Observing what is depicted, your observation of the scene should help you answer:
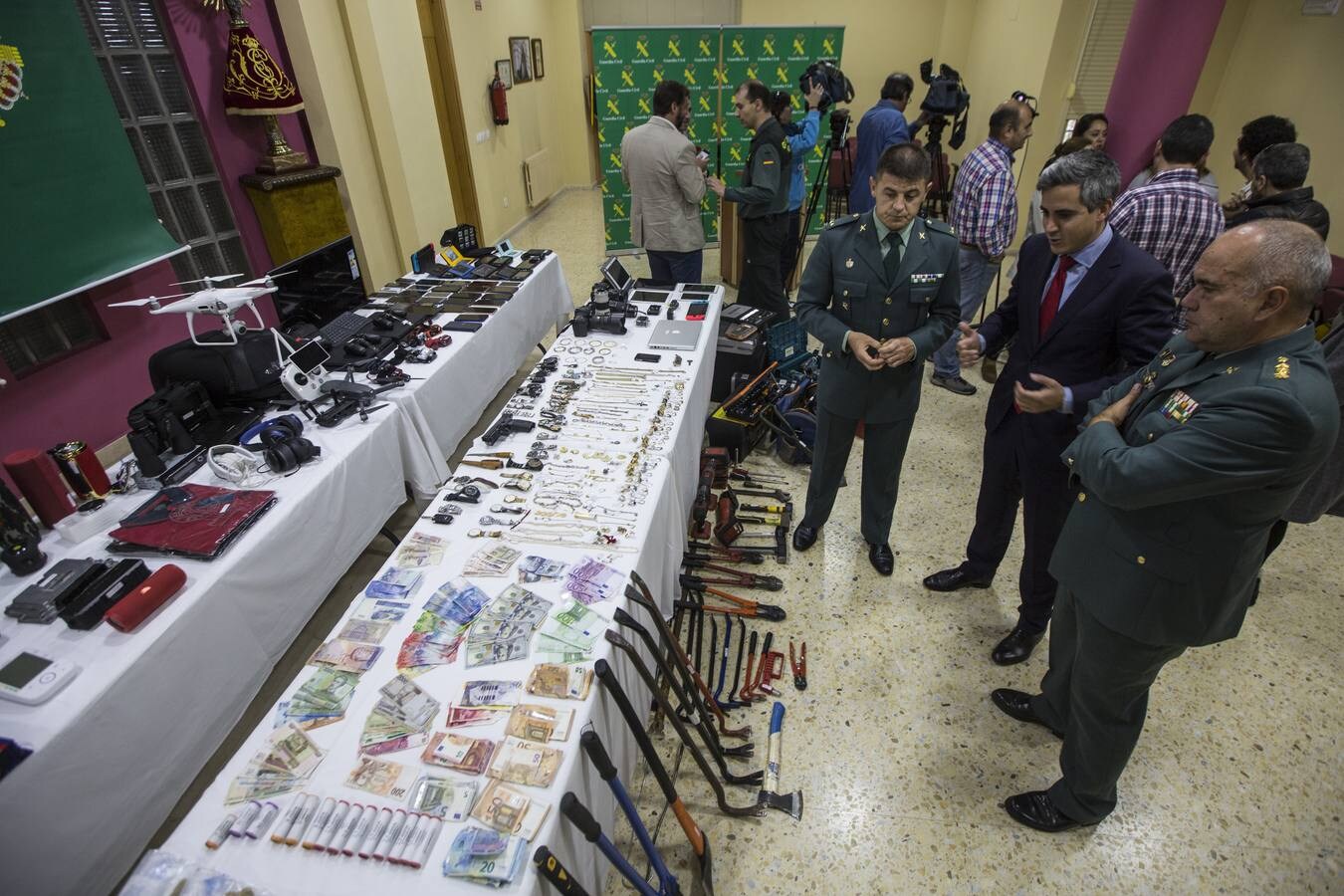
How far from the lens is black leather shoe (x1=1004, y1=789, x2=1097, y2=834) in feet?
6.35

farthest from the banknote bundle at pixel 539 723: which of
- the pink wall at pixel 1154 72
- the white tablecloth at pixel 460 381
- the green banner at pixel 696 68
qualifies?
the pink wall at pixel 1154 72

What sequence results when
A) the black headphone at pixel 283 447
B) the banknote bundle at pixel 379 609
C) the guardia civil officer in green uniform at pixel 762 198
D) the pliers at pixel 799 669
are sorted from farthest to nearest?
1. the guardia civil officer in green uniform at pixel 762 198
2. the pliers at pixel 799 669
3. the black headphone at pixel 283 447
4. the banknote bundle at pixel 379 609

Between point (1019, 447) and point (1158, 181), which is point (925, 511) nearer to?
point (1019, 447)

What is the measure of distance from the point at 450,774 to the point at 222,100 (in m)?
4.63

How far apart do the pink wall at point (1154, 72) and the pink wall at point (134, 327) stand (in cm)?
619

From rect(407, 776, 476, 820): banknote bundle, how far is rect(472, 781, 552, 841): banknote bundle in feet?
0.08

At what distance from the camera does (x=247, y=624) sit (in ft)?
6.52

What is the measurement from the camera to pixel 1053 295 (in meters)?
2.05

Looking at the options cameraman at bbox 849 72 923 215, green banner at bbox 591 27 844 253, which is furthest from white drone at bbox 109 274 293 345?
green banner at bbox 591 27 844 253

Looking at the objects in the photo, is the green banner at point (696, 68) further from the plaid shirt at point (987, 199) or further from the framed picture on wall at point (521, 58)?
the plaid shirt at point (987, 199)

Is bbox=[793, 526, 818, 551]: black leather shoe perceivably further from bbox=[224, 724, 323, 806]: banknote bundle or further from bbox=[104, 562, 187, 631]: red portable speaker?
bbox=[104, 562, 187, 631]: red portable speaker

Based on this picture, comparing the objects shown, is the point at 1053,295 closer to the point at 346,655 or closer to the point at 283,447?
the point at 346,655

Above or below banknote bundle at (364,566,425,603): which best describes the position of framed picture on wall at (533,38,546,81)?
above

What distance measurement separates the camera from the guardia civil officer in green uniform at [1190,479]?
1.22 meters
